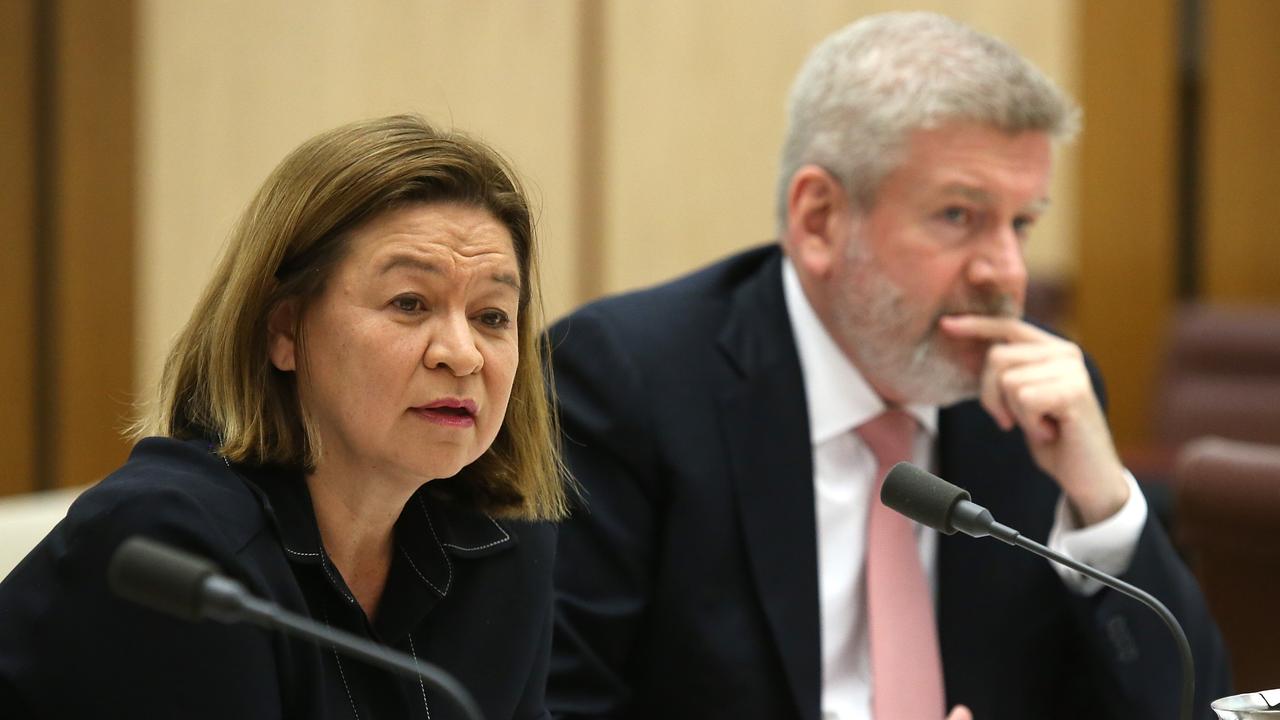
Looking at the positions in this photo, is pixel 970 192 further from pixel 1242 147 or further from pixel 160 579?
pixel 1242 147

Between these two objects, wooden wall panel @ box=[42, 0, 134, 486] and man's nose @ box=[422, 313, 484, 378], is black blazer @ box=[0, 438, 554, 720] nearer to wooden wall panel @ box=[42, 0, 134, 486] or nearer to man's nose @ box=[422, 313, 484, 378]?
man's nose @ box=[422, 313, 484, 378]

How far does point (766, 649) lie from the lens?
1947 mm

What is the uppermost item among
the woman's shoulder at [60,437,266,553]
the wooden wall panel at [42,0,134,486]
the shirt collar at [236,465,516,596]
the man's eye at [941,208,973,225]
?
the man's eye at [941,208,973,225]

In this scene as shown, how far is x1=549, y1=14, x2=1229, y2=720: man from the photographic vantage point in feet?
6.40

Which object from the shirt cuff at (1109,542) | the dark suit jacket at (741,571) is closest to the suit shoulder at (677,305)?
the dark suit jacket at (741,571)

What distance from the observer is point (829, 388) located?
2.13 m

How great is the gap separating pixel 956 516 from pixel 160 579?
2.43 ft

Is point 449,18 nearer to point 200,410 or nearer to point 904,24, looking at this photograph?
point 904,24

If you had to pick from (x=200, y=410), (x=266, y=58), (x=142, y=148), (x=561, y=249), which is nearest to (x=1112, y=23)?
(x=561, y=249)

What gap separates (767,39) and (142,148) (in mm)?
2050

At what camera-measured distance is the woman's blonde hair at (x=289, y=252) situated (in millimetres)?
1321

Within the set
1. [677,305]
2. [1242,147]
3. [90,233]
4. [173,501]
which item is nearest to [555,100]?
[90,233]

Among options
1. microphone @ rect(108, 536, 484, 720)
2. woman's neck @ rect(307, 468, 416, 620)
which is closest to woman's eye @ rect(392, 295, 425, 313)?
woman's neck @ rect(307, 468, 416, 620)

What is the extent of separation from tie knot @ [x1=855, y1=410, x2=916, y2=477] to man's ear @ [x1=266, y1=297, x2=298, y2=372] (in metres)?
0.99
